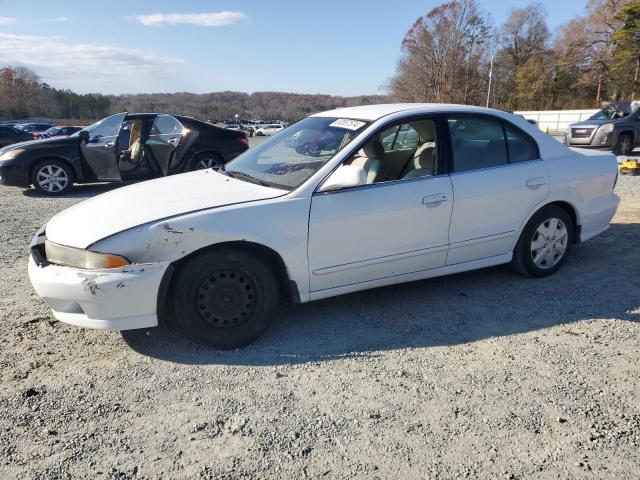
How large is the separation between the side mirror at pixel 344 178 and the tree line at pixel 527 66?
44319mm

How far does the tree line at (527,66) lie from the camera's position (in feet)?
158

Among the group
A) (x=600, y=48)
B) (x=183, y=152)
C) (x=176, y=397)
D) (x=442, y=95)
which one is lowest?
(x=176, y=397)

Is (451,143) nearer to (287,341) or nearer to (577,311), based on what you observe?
(577,311)

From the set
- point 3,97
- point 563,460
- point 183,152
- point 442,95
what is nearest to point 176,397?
point 563,460

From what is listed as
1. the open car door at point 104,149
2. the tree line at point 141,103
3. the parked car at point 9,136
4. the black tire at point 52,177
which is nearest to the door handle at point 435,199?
the open car door at point 104,149

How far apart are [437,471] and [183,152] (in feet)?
27.6

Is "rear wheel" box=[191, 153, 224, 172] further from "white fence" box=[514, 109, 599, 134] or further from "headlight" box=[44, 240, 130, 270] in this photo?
"white fence" box=[514, 109, 599, 134]

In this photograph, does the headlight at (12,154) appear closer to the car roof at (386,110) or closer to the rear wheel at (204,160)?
the rear wheel at (204,160)

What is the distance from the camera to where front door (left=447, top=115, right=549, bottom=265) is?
3.96m

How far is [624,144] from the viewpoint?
1496 cm

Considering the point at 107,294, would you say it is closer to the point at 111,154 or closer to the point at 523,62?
the point at 111,154

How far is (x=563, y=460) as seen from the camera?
2.31 meters

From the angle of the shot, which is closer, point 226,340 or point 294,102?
point 226,340

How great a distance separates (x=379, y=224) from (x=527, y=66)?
6398 cm
